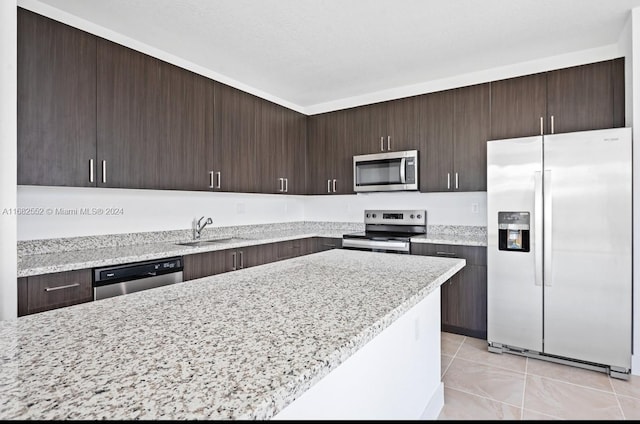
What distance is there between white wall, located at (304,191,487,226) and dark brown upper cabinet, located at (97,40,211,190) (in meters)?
1.86

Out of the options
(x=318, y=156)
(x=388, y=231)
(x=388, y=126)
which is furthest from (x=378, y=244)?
(x=318, y=156)

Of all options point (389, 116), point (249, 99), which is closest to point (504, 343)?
point (389, 116)

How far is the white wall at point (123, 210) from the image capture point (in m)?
2.37

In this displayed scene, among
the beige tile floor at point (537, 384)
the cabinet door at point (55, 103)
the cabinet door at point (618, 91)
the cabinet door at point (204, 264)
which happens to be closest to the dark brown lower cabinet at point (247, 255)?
the cabinet door at point (204, 264)

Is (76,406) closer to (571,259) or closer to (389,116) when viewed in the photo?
(571,259)

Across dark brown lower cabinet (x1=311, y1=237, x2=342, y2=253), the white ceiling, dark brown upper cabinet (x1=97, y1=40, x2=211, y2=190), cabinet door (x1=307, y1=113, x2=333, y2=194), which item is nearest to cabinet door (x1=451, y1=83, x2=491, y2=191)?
the white ceiling

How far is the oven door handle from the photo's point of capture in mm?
3299

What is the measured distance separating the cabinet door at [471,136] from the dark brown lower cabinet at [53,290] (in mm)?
3056

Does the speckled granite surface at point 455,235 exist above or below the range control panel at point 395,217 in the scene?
below

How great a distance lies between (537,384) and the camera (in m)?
2.25

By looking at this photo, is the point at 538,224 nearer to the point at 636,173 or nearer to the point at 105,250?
the point at 636,173

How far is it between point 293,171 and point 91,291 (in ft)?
8.18

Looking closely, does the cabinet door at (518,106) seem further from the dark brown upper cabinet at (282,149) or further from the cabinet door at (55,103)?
the cabinet door at (55,103)

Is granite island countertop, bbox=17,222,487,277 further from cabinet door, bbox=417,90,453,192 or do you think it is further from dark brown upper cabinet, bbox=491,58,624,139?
dark brown upper cabinet, bbox=491,58,624,139
